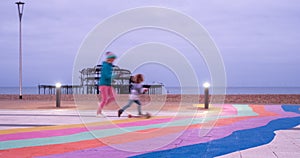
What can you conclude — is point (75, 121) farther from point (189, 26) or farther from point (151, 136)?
point (189, 26)

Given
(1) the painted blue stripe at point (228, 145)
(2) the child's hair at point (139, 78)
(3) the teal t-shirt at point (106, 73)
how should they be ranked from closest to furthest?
1. (1) the painted blue stripe at point (228, 145)
2. (3) the teal t-shirt at point (106, 73)
3. (2) the child's hair at point (139, 78)

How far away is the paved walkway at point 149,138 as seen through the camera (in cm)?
614

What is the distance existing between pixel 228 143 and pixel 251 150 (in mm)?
783

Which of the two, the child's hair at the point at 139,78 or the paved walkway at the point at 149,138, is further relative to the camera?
the child's hair at the point at 139,78

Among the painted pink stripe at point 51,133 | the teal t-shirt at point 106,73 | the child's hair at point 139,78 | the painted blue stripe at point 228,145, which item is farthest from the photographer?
the child's hair at point 139,78

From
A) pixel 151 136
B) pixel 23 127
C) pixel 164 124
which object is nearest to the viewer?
pixel 151 136

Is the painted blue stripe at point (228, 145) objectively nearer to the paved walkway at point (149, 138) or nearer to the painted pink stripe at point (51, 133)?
the paved walkway at point (149, 138)

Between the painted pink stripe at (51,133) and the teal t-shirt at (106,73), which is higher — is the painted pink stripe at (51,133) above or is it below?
below

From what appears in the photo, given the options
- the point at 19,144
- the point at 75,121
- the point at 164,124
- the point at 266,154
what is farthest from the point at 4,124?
the point at 266,154

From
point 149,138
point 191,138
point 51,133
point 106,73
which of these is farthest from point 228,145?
point 106,73

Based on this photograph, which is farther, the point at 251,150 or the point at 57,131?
the point at 57,131

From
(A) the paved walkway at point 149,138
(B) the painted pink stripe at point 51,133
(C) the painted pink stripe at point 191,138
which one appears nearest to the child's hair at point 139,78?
(A) the paved walkway at point 149,138

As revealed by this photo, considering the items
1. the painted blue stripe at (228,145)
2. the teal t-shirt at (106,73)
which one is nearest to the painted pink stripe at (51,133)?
the teal t-shirt at (106,73)

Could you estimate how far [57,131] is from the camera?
859 cm
